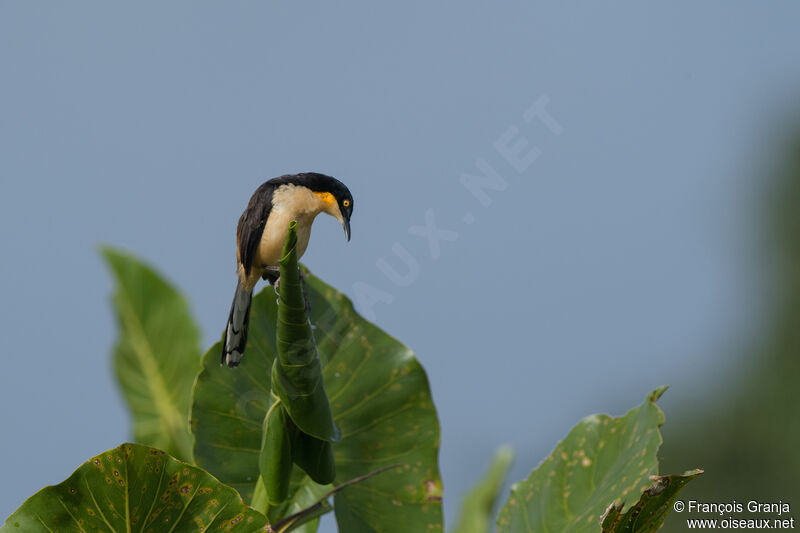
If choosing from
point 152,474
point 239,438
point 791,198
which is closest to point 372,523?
point 239,438

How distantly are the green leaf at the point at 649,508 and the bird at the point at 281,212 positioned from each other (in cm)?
60

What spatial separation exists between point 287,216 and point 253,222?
77mm

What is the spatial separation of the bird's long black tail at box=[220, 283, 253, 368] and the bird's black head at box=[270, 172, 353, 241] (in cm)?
23

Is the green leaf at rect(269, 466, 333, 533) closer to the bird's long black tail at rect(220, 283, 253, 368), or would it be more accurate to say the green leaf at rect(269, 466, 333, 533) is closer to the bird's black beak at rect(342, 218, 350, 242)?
the bird's long black tail at rect(220, 283, 253, 368)

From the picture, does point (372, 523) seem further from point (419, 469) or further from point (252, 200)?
point (252, 200)

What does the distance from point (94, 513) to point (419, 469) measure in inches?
28.2

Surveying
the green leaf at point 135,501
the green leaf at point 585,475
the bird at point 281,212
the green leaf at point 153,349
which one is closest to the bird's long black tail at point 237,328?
the bird at point 281,212

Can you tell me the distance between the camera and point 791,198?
11.3m

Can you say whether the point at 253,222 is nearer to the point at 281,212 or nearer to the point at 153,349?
the point at 281,212

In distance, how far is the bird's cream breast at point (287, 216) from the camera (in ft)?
4.48

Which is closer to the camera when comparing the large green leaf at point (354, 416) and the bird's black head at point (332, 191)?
the bird's black head at point (332, 191)

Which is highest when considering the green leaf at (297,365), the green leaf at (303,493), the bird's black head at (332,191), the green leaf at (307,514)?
the bird's black head at (332,191)

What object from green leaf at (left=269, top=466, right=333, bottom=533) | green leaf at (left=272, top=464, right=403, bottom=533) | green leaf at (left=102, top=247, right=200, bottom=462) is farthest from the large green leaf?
green leaf at (left=102, top=247, right=200, bottom=462)

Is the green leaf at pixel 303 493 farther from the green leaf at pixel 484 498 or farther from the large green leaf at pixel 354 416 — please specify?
the green leaf at pixel 484 498
